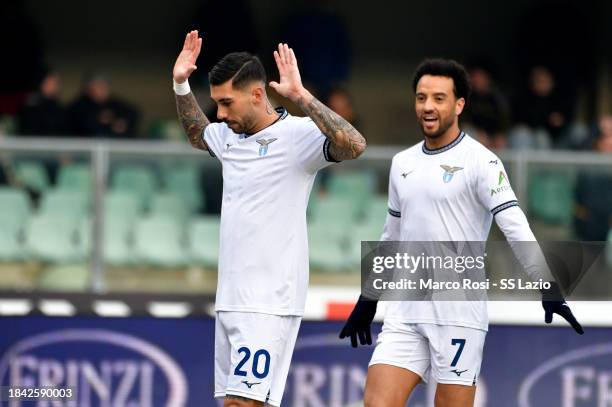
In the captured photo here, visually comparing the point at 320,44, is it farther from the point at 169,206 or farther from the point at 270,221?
the point at 270,221

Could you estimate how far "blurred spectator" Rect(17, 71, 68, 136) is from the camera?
11.9 metres

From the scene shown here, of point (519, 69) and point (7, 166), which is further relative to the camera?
point (519, 69)

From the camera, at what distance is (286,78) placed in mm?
6355

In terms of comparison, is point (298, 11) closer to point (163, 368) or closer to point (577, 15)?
point (577, 15)

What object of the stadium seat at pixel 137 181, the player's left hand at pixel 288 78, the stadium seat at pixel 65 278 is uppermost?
the player's left hand at pixel 288 78

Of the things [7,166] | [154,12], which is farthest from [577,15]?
[7,166]

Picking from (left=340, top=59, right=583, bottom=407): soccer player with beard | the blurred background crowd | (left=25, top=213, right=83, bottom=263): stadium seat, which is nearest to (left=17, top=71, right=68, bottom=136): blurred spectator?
the blurred background crowd

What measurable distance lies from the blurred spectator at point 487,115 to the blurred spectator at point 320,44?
2.08 metres

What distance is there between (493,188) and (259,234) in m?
1.12

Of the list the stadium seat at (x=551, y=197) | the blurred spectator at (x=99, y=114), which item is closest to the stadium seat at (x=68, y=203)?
the blurred spectator at (x=99, y=114)

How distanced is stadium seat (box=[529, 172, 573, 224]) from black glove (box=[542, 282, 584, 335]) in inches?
134

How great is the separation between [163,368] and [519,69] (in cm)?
732

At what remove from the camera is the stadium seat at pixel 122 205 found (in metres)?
10.1

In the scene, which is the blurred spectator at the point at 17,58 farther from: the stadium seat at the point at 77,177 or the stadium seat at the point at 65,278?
the stadium seat at the point at 65,278
